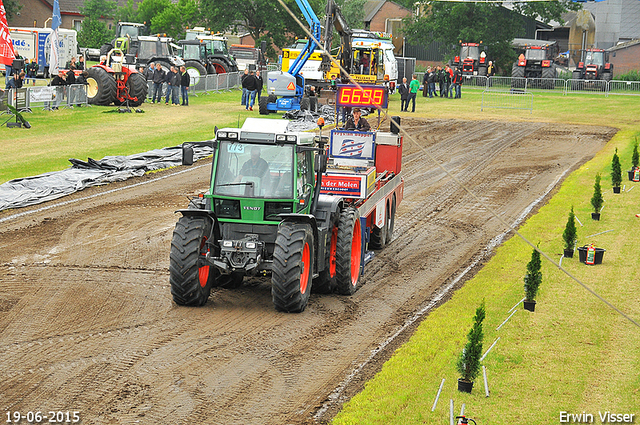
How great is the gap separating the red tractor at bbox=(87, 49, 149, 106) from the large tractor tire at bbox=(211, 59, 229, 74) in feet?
41.8

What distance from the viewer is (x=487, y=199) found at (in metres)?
19.1

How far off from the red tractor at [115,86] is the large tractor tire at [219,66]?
1273cm

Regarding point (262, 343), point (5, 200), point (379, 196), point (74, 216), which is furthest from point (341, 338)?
point (5, 200)

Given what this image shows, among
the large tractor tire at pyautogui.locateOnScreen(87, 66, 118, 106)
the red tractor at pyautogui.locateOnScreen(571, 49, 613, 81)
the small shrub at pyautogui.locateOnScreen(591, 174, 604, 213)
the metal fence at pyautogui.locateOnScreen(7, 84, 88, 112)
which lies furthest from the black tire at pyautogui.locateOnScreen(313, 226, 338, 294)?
the red tractor at pyautogui.locateOnScreen(571, 49, 613, 81)

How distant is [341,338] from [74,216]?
27.2 ft

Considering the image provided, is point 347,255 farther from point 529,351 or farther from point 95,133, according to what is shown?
point 95,133

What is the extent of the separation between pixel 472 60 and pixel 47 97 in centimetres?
3872

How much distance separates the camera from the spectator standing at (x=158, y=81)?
113ft

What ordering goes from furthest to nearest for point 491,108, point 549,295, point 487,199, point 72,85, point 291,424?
point 491,108, point 72,85, point 487,199, point 549,295, point 291,424

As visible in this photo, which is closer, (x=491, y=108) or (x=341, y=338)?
(x=341, y=338)

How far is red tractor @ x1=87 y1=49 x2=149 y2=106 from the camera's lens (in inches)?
1244

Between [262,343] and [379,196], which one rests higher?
[379,196]

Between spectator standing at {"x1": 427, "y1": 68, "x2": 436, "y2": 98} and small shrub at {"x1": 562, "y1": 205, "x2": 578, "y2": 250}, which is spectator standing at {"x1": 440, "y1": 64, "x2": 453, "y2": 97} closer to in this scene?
spectator standing at {"x1": 427, "y1": 68, "x2": 436, "y2": 98}

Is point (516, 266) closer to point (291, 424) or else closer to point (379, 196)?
point (379, 196)
